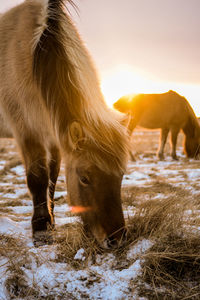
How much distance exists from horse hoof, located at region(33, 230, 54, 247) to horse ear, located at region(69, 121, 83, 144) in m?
0.81

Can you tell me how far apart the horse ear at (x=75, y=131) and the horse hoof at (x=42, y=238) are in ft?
2.65

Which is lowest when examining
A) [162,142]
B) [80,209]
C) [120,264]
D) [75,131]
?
[162,142]

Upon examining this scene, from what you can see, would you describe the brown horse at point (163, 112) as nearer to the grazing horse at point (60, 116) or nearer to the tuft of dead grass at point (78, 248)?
the grazing horse at point (60, 116)

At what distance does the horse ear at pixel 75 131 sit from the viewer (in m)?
1.75

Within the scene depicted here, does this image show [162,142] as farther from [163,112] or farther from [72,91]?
[72,91]

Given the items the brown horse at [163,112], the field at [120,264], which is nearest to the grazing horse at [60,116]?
the field at [120,264]

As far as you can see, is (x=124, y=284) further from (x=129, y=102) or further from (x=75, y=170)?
(x=129, y=102)

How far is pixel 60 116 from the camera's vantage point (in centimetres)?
194

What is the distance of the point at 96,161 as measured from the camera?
1669mm

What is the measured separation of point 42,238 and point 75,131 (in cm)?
97

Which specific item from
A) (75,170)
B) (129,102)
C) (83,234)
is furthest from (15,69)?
(129,102)

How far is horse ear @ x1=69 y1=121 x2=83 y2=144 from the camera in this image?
5.73 feet

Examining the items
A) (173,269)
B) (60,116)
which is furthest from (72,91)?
(173,269)

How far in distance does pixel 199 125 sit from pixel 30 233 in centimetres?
872
